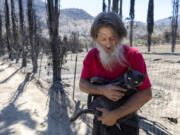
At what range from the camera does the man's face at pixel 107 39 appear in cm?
98

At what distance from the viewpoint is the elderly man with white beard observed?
36.1 inches

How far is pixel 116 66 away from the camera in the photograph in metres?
1.00

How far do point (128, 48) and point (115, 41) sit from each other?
8 centimetres

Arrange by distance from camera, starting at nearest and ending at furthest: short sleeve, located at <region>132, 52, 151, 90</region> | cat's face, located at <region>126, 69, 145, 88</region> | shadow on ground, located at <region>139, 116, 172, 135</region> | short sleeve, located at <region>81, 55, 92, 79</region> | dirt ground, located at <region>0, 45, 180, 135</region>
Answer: cat's face, located at <region>126, 69, 145, 88</region>
short sleeve, located at <region>132, 52, 151, 90</region>
short sleeve, located at <region>81, 55, 92, 79</region>
shadow on ground, located at <region>139, 116, 172, 135</region>
dirt ground, located at <region>0, 45, 180, 135</region>

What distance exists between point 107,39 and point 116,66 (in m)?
0.15

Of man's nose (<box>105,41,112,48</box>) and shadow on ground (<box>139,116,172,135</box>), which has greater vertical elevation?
man's nose (<box>105,41,112,48</box>)

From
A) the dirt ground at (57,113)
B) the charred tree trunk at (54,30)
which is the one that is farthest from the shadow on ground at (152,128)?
the charred tree trunk at (54,30)

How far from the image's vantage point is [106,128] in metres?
1.03

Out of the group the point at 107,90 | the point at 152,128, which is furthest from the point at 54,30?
the point at 107,90

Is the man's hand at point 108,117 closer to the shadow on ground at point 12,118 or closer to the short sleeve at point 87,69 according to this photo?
the short sleeve at point 87,69

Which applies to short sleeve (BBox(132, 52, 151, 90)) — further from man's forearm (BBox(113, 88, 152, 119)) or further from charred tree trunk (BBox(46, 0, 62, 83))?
charred tree trunk (BBox(46, 0, 62, 83))

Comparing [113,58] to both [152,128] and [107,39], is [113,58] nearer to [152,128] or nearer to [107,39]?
[107,39]

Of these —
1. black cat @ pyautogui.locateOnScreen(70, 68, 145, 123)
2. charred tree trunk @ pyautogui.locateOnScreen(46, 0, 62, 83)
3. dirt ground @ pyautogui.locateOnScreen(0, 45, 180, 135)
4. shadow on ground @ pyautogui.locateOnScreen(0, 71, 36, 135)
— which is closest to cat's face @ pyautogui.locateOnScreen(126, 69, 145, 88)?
black cat @ pyautogui.locateOnScreen(70, 68, 145, 123)

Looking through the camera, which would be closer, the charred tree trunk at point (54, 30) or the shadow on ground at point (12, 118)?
the shadow on ground at point (12, 118)
